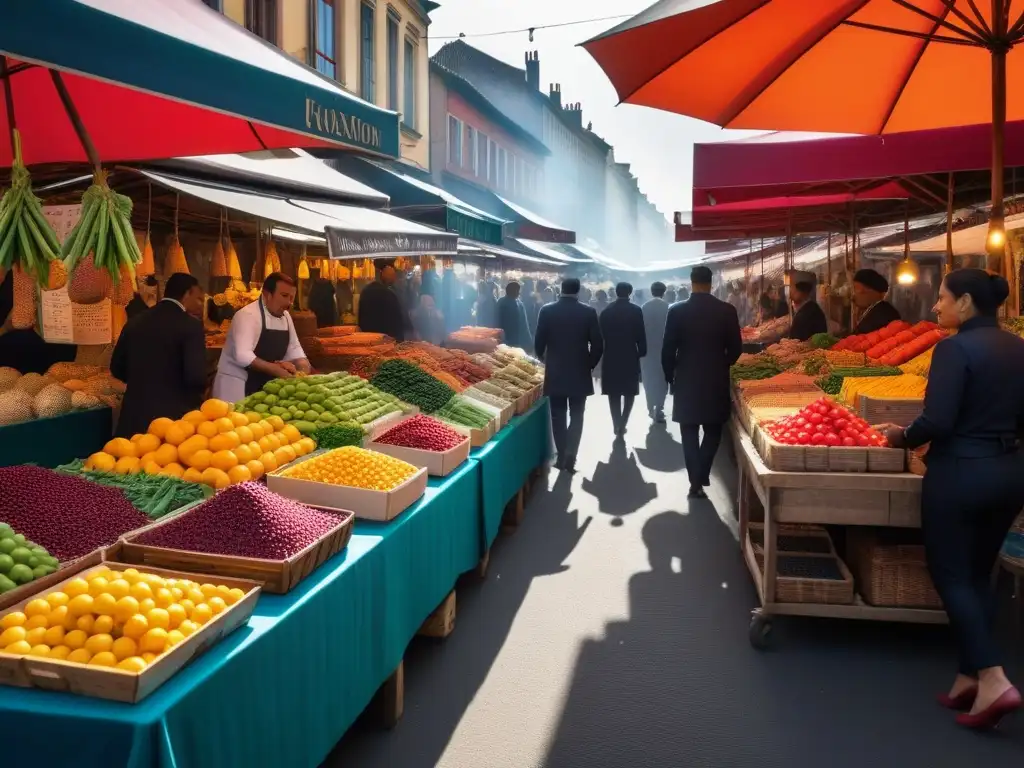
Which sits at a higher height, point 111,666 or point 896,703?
point 111,666

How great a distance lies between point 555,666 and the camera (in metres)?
4.67

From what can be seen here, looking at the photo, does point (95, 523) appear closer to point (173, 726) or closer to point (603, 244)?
point (173, 726)

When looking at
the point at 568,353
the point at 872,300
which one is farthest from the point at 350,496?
the point at 872,300

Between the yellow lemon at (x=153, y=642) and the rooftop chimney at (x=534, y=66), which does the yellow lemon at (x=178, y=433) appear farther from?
the rooftop chimney at (x=534, y=66)

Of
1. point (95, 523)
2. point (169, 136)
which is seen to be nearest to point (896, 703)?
point (95, 523)

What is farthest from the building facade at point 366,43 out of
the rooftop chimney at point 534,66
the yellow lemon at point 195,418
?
the rooftop chimney at point 534,66

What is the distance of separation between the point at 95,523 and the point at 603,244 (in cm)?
6747

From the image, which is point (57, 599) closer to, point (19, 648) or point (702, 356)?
point (19, 648)

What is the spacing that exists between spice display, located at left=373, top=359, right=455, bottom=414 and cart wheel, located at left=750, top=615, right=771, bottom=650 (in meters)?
3.17

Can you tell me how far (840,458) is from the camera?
4883 mm

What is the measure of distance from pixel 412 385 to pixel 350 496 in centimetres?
337

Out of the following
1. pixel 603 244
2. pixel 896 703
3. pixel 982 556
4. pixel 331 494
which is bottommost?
pixel 896 703

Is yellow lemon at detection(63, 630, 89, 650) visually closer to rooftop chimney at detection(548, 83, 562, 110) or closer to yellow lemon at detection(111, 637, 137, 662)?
yellow lemon at detection(111, 637, 137, 662)

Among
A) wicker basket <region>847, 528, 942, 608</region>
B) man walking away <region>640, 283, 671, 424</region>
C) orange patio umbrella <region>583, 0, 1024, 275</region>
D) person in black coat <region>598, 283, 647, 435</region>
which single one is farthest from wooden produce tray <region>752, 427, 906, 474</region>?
man walking away <region>640, 283, 671, 424</region>
